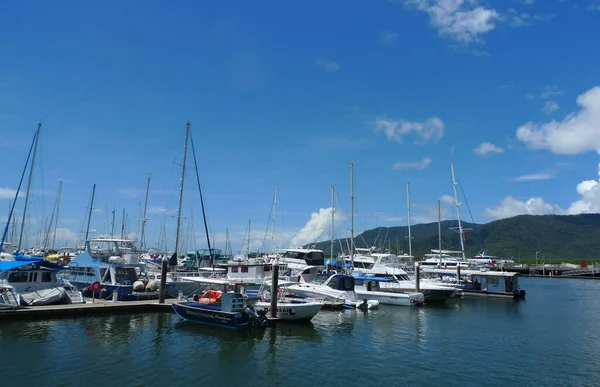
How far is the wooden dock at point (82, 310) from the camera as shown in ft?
87.5

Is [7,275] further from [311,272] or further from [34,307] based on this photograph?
[311,272]

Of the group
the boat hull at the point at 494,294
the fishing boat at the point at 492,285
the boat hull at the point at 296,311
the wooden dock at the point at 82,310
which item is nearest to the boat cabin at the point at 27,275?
the wooden dock at the point at 82,310

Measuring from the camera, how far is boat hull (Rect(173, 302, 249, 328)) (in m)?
25.9

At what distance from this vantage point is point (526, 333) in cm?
2828

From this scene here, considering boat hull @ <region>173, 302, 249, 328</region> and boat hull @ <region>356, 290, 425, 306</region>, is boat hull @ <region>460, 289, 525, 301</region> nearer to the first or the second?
boat hull @ <region>356, 290, 425, 306</region>

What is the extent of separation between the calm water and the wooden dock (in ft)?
3.94

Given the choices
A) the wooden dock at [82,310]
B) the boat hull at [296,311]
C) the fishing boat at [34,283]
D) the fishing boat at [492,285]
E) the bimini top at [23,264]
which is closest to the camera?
the wooden dock at [82,310]

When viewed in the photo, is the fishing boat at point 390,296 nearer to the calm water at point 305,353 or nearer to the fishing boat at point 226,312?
the calm water at point 305,353

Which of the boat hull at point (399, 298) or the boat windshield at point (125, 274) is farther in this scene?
the boat hull at point (399, 298)

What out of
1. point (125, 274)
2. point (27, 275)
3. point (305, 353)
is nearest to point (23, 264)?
point (27, 275)

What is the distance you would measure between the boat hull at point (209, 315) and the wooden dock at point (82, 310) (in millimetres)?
5128

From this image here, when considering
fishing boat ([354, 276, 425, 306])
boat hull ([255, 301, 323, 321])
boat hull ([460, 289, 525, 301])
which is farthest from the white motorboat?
boat hull ([460, 289, 525, 301])

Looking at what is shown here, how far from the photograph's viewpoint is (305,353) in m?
21.6

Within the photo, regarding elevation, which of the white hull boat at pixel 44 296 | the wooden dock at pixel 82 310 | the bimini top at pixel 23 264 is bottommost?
the wooden dock at pixel 82 310
